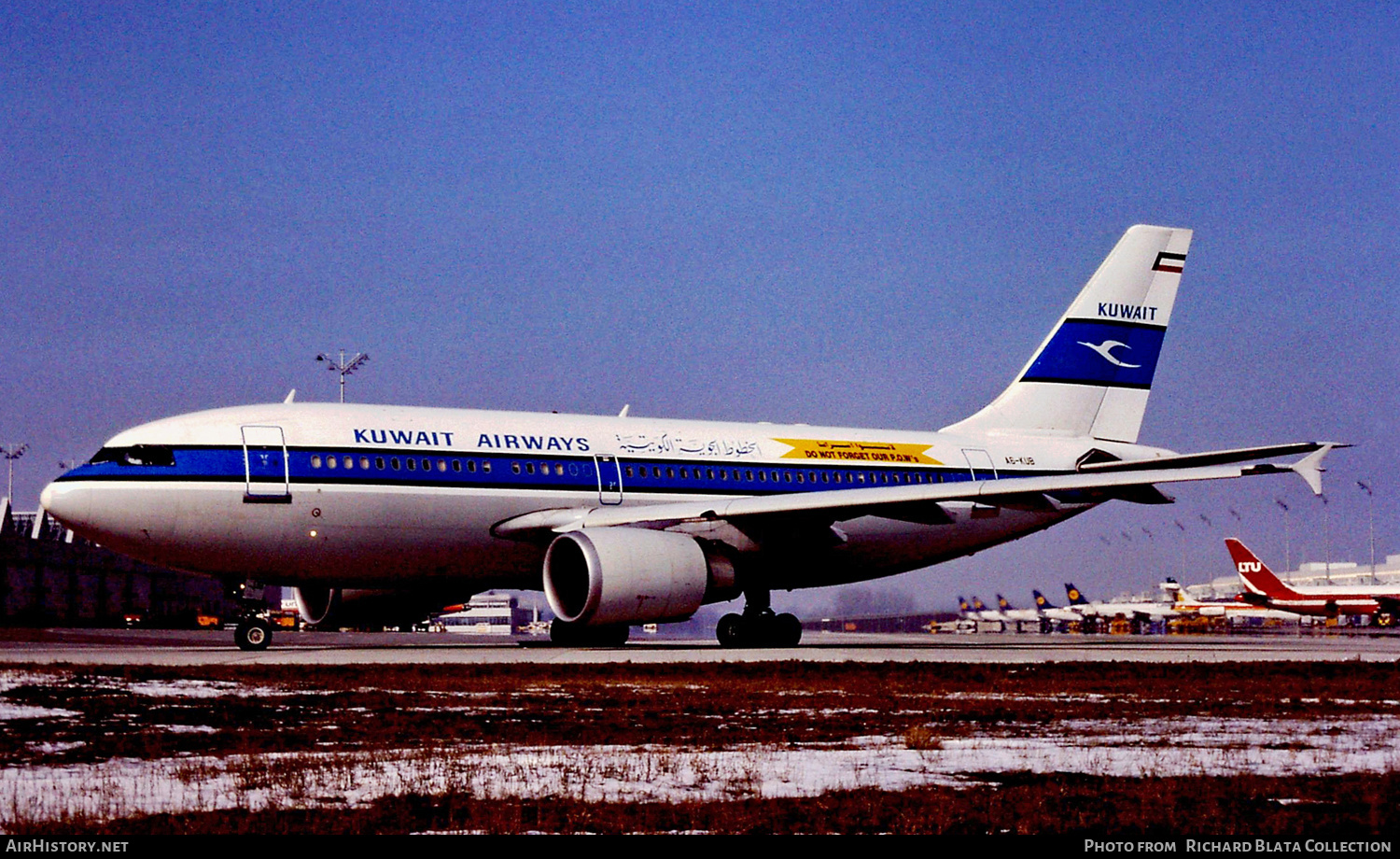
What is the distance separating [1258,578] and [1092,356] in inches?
2045

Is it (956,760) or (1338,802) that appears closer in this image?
(1338,802)

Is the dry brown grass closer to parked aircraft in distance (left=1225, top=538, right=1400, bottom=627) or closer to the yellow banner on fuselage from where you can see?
the yellow banner on fuselage

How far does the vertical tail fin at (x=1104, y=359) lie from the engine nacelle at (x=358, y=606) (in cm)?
1259

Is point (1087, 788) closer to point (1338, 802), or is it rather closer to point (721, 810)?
point (1338, 802)

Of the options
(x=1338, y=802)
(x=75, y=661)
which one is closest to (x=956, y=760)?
(x=1338, y=802)

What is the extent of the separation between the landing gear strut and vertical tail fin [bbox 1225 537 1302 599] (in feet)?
219

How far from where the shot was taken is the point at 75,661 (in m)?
20.0

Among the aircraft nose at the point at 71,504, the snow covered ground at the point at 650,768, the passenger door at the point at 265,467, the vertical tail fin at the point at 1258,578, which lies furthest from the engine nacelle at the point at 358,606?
the vertical tail fin at the point at 1258,578

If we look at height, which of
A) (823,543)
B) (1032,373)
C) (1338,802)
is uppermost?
(1032,373)

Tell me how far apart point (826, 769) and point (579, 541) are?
15283 millimetres

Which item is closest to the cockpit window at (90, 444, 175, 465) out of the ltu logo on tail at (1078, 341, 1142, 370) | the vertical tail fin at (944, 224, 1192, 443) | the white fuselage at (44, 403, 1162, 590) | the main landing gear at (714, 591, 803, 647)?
the white fuselage at (44, 403, 1162, 590)

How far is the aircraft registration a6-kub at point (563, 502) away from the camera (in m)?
24.3

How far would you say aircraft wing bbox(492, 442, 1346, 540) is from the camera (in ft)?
85.5

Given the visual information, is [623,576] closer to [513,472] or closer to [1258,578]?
[513,472]
